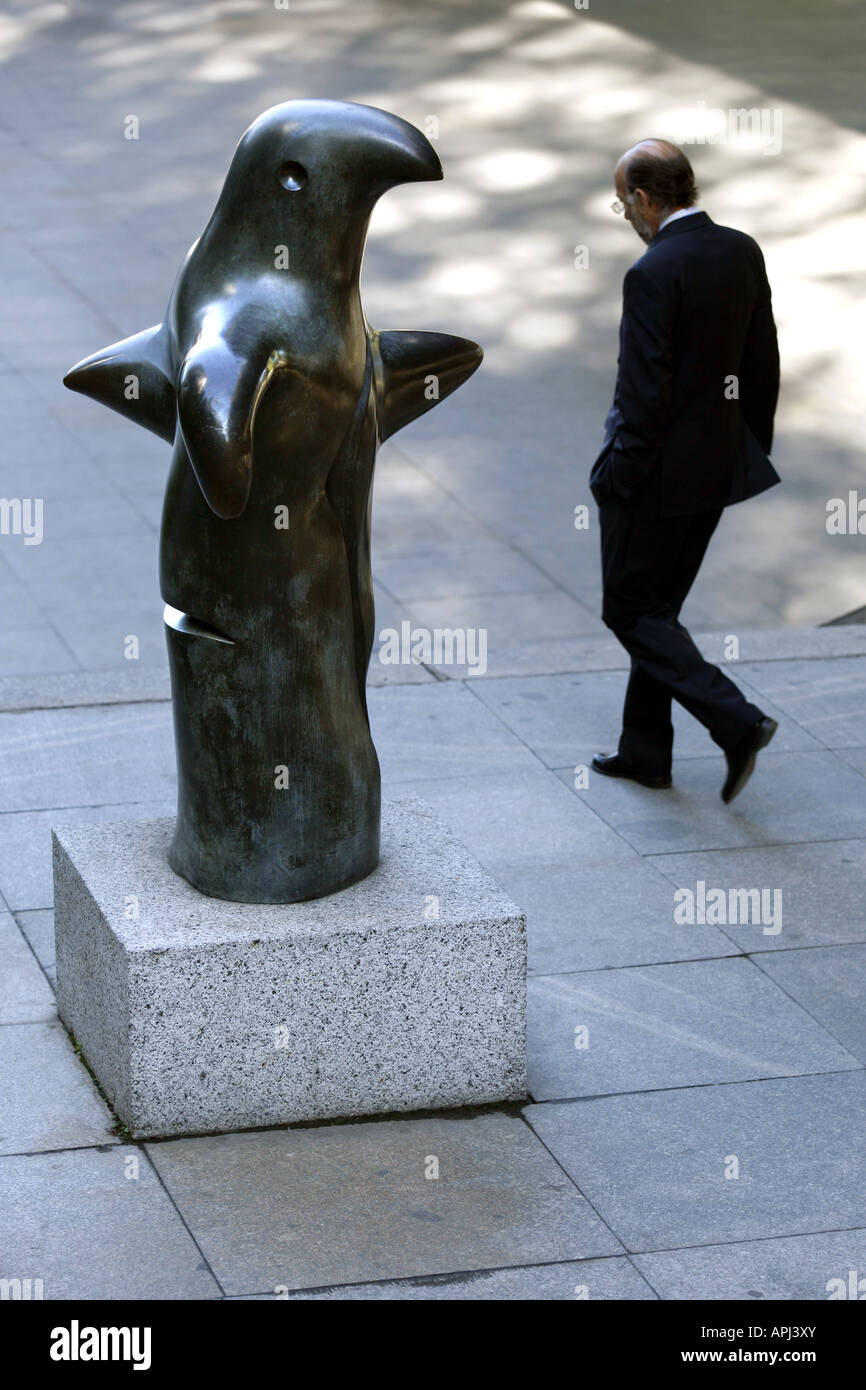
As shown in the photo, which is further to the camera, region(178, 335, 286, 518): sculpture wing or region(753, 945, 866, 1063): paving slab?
region(753, 945, 866, 1063): paving slab

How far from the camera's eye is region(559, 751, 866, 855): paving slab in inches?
238

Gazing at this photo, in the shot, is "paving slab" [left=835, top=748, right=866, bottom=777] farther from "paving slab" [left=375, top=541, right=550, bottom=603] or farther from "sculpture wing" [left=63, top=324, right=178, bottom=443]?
"sculpture wing" [left=63, top=324, right=178, bottom=443]

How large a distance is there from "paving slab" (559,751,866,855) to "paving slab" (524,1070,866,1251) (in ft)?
4.86

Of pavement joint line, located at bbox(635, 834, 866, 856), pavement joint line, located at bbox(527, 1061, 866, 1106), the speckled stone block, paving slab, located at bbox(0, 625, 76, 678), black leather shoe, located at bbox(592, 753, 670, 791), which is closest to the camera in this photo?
the speckled stone block

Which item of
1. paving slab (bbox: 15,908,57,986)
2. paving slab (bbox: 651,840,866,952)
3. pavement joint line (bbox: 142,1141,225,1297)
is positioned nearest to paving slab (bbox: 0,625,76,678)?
paving slab (bbox: 15,908,57,986)

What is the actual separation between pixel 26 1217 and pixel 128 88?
15.7 m

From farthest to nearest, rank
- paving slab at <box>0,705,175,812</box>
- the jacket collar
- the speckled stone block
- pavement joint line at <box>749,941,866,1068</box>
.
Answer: paving slab at <box>0,705,175,812</box> < the jacket collar < pavement joint line at <box>749,941,866,1068</box> < the speckled stone block

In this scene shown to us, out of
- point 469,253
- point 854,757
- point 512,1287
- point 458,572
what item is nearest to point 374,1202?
point 512,1287

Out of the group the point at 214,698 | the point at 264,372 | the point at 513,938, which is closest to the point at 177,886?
the point at 214,698

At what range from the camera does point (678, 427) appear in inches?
239

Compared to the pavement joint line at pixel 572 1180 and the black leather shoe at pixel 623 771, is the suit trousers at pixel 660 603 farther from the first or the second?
the pavement joint line at pixel 572 1180

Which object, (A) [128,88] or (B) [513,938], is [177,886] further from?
(A) [128,88]

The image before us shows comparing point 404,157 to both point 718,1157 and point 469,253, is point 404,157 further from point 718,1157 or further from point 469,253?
point 469,253

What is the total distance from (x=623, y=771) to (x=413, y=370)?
2.41 m
